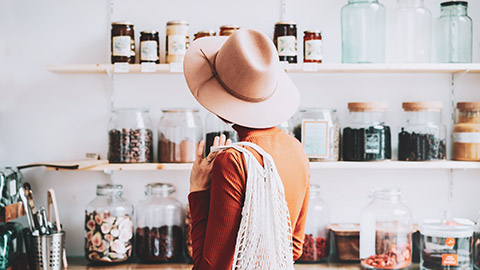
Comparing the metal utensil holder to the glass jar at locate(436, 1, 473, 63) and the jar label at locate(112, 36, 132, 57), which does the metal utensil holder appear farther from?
the glass jar at locate(436, 1, 473, 63)

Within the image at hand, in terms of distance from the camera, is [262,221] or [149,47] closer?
[262,221]

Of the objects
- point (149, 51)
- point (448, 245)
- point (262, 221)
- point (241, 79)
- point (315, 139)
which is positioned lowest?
point (448, 245)

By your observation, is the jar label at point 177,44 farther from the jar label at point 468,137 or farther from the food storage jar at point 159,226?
the jar label at point 468,137

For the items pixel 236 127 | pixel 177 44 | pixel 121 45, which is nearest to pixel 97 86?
pixel 121 45

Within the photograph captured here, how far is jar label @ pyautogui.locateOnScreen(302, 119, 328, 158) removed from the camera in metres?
2.36

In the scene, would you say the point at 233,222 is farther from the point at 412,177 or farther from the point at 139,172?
the point at 412,177

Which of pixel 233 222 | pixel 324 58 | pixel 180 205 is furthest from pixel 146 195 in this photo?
pixel 233 222

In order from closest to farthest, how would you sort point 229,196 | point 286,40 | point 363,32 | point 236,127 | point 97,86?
point 229,196, point 236,127, point 286,40, point 363,32, point 97,86

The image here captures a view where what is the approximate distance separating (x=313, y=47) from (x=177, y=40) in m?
0.58

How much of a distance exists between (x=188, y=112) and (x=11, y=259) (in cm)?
93

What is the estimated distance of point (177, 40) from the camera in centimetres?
233

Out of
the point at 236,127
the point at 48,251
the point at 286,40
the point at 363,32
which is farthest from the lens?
the point at 363,32

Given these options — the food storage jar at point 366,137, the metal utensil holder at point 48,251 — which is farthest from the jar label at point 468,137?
the metal utensil holder at point 48,251

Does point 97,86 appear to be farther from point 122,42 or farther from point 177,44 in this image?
point 177,44
